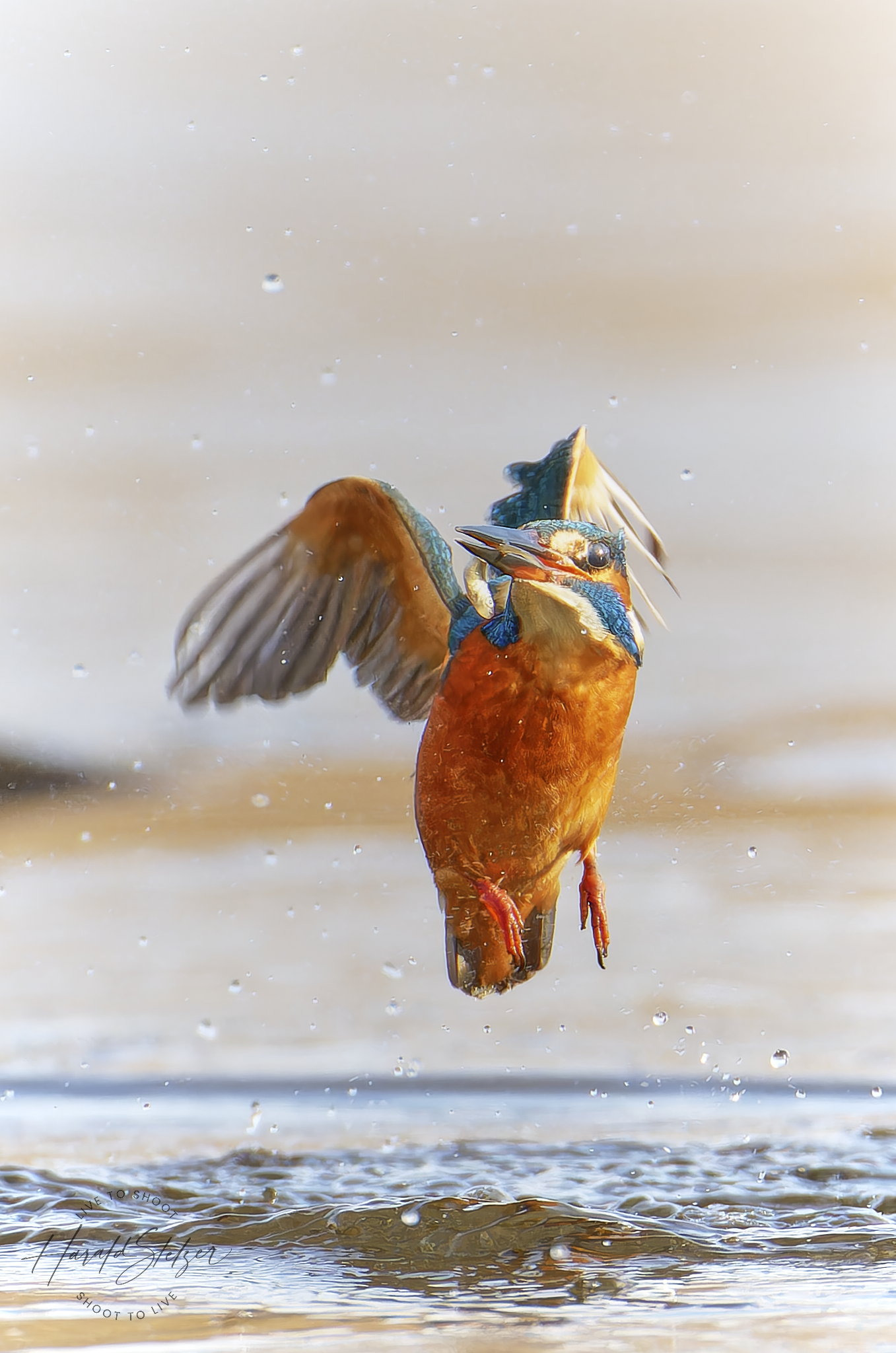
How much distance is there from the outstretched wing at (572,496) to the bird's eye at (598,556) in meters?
0.12

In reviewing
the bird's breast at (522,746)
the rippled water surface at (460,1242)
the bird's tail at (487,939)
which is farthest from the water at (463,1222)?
the bird's breast at (522,746)

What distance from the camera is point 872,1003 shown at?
1667 mm

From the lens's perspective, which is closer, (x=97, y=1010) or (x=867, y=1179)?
(x=867, y=1179)

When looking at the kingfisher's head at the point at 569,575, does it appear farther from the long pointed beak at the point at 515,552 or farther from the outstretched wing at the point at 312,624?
the outstretched wing at the point at 312,624

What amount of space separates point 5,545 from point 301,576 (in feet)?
2.43

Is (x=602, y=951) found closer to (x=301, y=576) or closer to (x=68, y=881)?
(x=301, y=576)

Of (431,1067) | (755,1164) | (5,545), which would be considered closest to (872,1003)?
(755,1164)

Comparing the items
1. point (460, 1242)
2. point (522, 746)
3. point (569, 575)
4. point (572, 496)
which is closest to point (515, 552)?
point (569, 575)

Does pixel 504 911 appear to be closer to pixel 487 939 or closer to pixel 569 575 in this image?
pixel 487 939

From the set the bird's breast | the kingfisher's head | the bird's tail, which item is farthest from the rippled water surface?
the kingfisher's head

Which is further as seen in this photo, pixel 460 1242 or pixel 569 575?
pixel 460 1242

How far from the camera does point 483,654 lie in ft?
2.71

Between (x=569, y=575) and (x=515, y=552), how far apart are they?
0.04 m

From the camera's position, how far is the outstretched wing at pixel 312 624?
0.99m
